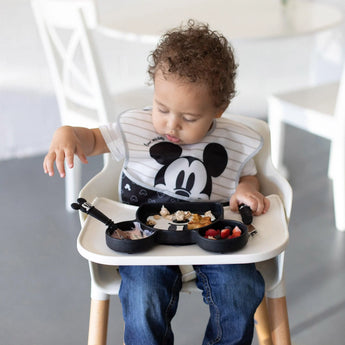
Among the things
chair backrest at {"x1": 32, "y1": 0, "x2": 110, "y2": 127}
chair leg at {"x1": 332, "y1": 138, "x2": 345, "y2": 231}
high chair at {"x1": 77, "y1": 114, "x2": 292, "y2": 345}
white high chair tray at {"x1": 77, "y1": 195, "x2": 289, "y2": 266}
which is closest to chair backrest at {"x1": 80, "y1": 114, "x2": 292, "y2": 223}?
high chair at {"x1": 77, "y1": 114, "x2": 292, "y2": 345}

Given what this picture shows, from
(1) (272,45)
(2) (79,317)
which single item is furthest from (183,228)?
(1) (272,45)

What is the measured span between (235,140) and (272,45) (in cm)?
211

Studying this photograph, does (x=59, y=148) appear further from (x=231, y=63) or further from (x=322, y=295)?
(x=322, y=295)

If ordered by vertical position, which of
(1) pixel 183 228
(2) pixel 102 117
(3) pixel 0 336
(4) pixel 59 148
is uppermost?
(4) pixel 59 148

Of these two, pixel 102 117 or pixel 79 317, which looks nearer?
pixel 79 317

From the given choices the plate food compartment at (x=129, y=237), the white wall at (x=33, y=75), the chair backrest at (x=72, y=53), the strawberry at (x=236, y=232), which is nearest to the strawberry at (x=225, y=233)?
the strawberry at (x=236, y=232)

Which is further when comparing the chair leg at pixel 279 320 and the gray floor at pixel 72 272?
the gray floor at pixel 72 272

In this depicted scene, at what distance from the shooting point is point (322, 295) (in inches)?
65.7

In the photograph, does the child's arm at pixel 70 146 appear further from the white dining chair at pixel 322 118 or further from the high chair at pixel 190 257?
the white dining chair at pixel 322 118

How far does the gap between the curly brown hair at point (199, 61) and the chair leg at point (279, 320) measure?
0.41 m

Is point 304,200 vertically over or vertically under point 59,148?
under

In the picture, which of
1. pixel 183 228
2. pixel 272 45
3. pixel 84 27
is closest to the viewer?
pixel 183 228

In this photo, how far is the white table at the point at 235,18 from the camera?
6.59 ft

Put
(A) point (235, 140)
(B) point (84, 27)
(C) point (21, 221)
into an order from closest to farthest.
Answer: (A) point (235, 140) → (B) point (84, 27) → (C) point (21, 221)
